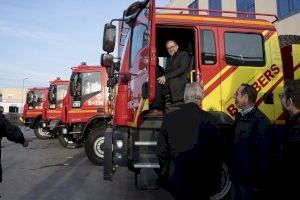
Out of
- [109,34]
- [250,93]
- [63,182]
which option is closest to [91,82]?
[63,182]

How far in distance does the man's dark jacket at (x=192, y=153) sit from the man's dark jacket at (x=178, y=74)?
204 cm

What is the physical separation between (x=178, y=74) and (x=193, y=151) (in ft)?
7.44

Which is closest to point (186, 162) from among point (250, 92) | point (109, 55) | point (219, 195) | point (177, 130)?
point (177, 130)

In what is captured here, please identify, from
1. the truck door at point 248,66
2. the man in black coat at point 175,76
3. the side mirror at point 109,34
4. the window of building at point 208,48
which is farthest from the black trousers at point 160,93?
the side mirror at point 109,34

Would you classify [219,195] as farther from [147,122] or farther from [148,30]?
[148,30]

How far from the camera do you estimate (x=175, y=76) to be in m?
5.13

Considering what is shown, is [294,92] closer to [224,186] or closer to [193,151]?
[193,151]

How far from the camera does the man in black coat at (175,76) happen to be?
5125 millimetres

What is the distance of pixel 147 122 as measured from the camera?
16.2 ft

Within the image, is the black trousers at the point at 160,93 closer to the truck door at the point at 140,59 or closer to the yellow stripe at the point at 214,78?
the truck door at the point at 140,59

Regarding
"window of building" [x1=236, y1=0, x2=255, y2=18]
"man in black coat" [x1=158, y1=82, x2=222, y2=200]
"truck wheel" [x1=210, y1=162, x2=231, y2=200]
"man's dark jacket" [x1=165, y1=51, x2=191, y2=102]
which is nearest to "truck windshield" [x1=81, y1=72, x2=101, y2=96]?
"man's dark jacket" [x1=165, y1=51, x2=191, y2=102]

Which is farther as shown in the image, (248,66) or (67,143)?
(67,143)

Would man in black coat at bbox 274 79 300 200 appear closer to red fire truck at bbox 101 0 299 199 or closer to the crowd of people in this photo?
the crowd of people

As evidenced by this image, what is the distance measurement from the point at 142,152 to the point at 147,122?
428mm
